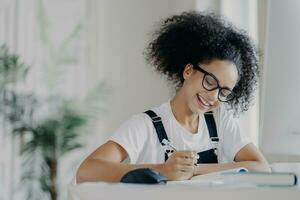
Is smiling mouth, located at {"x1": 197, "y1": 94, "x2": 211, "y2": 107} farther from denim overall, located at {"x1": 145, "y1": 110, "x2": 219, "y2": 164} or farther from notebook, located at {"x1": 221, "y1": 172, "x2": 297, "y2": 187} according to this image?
notebook, located at {"x1": 221, "y1": 172, "x2": 297, "y2": 187}

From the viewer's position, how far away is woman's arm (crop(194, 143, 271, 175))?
4.85 ft

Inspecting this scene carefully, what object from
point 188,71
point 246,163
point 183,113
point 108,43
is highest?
point 108,43

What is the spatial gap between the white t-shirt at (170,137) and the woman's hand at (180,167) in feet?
0.89

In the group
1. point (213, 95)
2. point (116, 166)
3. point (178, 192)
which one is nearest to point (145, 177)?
point (178, 192)

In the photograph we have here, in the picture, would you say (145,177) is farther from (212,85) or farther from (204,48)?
→ (204,48)

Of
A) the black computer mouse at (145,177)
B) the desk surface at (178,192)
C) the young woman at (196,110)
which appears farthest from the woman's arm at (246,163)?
the desk surface at (178,192)

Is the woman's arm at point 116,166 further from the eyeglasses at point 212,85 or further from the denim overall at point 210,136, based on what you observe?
the eyeglasses at point 212,85

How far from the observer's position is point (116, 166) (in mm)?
1470

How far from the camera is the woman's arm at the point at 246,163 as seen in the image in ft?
4.85

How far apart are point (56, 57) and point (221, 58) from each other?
859 mm

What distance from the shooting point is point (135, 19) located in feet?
9.77

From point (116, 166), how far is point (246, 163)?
0.38 m

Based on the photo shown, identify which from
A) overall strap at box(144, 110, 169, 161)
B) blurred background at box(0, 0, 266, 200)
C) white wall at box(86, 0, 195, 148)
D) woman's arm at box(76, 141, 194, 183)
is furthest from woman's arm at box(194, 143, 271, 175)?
white wall at box(86, 0, 195, 148)

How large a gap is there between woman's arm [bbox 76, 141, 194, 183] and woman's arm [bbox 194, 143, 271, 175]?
0.33 ft
